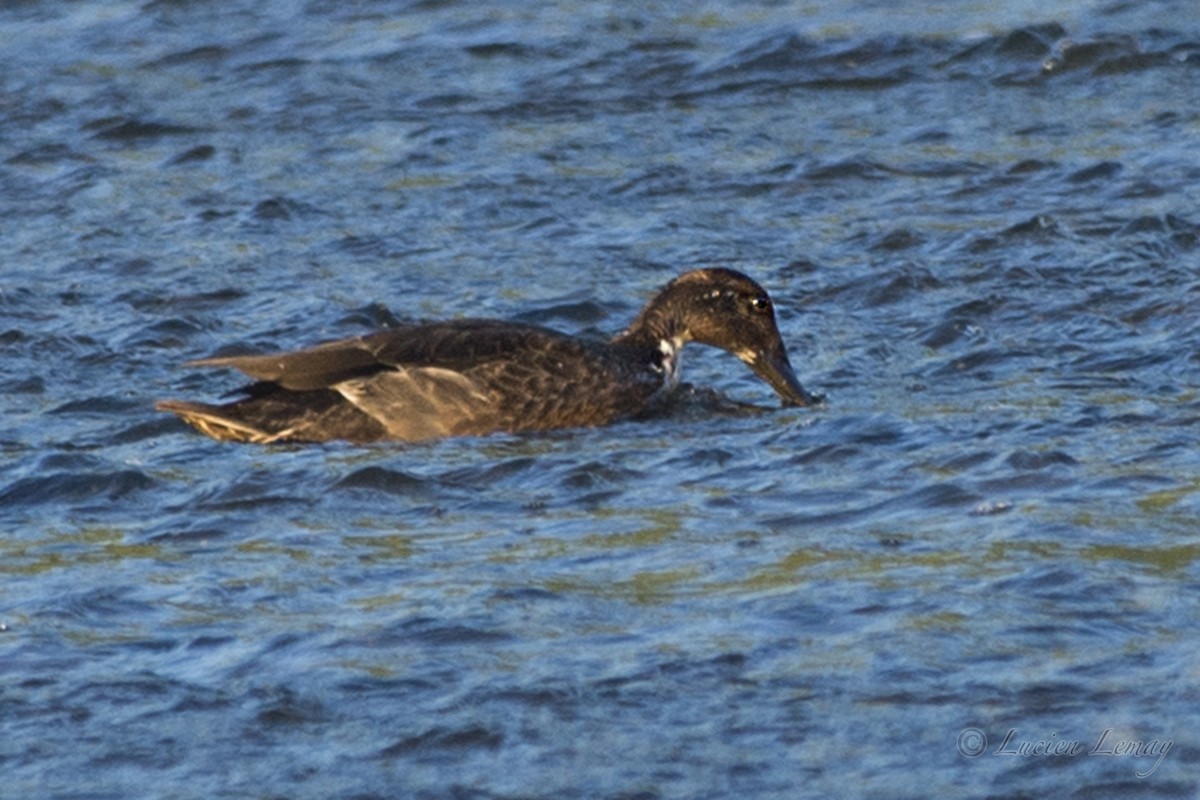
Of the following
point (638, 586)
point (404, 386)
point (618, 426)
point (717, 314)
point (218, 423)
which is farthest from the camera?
point (717, 314)

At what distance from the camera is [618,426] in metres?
10.6

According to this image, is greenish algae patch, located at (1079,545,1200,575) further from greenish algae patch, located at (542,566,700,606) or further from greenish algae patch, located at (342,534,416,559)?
greenish algae patch, located at (342,534,416,559)

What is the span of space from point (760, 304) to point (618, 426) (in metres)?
0.90

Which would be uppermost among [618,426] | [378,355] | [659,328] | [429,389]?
[378,355]

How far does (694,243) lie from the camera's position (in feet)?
42.1

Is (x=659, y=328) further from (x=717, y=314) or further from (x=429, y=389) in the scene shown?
(x=429, y=389)

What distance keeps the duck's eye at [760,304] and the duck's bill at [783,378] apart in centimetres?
20

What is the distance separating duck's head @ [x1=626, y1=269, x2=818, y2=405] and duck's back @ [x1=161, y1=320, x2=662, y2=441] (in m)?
→ 0.72

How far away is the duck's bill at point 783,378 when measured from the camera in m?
10.6

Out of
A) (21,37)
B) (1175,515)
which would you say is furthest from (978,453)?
(21,37)

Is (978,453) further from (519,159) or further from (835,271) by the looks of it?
(519,159)

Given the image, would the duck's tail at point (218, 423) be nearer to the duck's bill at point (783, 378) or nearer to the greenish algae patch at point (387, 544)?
the greenish algae patch at point (387, 544)

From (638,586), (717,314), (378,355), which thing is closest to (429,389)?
(378,355)

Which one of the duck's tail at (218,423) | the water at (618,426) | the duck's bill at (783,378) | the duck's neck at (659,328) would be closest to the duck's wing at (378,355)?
the duck's tail at (218,423)
